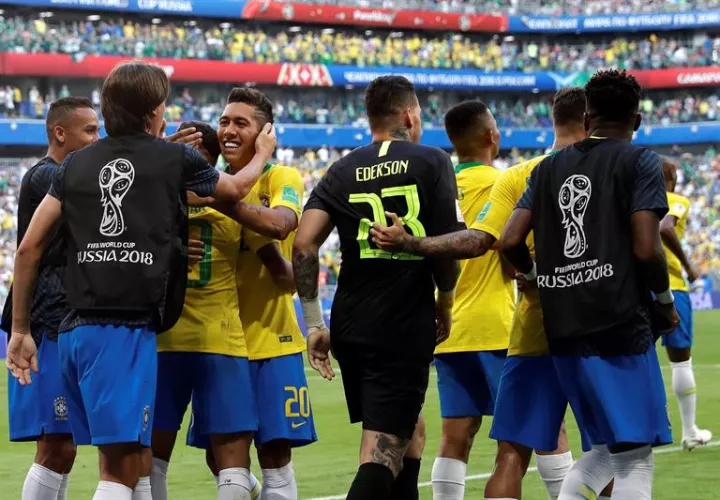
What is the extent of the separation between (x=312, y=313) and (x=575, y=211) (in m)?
1.23

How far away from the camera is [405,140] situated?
552 cm

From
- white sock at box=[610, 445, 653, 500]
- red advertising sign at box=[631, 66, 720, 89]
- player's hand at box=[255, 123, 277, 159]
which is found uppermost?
red advertising sign at box=[631, 66, 720, 89]

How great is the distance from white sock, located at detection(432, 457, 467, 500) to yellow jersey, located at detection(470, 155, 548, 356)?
0.95 m

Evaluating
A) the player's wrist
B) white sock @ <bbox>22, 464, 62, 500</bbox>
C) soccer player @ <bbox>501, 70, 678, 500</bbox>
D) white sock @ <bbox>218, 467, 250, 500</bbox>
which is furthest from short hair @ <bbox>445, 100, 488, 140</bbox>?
white sock @ <bbox>22, 464, 62, 500</bbox>

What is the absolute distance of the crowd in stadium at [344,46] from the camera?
165 feet

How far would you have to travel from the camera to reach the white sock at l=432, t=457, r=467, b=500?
6367 millimetres

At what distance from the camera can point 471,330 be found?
652 cm

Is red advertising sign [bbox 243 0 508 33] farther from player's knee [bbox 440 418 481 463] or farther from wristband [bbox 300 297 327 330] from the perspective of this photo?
wristband [bbox 300 297 327 330]

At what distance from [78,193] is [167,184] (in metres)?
0.35

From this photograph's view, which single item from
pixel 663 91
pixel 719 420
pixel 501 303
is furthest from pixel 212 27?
pixel 501 303

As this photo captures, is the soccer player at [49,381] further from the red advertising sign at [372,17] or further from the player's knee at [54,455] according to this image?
the red advertising sign at [372,17]

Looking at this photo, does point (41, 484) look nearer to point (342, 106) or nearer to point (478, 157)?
point (478, 157)

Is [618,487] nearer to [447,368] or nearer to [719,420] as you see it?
[447,368]

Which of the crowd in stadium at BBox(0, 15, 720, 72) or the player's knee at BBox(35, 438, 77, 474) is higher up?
the crowd in stadium at BBox(0, 15, 720, 72)
